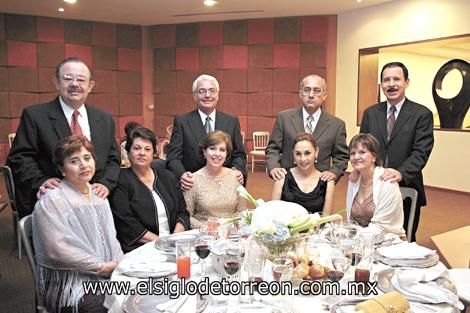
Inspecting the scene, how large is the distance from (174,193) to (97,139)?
63 cm

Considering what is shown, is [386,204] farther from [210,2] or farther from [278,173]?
[210,2]

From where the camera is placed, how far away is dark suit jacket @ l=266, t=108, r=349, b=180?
3.50 metres

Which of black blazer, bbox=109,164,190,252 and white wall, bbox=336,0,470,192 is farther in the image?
white wall, bbox=336,0,470,192

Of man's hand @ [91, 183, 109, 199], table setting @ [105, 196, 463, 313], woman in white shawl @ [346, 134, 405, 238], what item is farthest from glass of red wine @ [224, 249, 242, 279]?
woman in white shawl @ [346, 134, 405, 238]

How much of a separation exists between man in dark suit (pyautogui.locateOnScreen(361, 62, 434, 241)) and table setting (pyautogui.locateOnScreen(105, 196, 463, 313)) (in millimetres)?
1392

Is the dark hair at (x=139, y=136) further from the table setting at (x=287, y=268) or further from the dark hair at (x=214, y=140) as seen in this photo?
the table setting at (x=287, y=268)

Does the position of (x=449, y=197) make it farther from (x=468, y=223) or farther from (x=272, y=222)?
(x=272, y=222)

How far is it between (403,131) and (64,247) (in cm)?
263

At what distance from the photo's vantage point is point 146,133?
2.85 m

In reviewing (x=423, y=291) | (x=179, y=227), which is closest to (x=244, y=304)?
(x=423, y=291)

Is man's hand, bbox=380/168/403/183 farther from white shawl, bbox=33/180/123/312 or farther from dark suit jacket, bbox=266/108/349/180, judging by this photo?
white shawl, bbox=33/180/123/312

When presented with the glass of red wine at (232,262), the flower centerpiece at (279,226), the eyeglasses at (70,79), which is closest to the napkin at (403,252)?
the flower centerpiece at (279,226)

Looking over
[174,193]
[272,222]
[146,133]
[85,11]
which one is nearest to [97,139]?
[146,133]

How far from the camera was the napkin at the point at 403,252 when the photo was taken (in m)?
1.96
